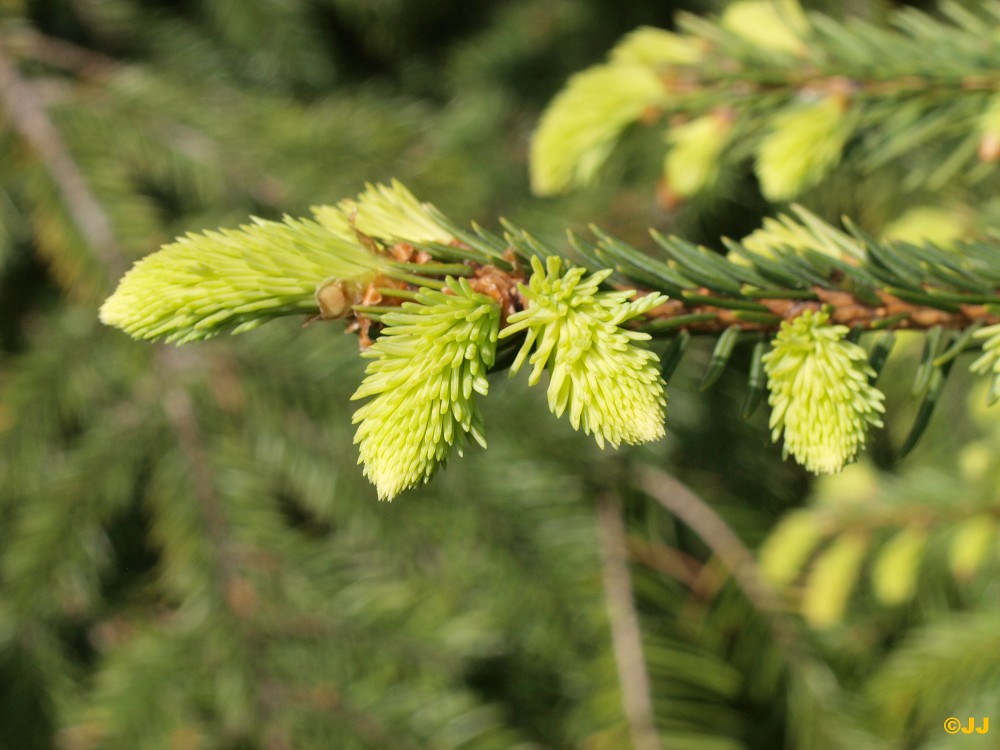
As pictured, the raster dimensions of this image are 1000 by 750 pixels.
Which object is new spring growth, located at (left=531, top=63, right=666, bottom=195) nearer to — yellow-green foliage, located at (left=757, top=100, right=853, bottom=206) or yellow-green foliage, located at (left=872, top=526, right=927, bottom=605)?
yellow-green foliage, located at (left=757, top=100, right=853, bottom=206)

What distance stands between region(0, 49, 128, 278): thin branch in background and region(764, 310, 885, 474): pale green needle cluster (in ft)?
3.13

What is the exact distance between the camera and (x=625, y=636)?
3.95ft

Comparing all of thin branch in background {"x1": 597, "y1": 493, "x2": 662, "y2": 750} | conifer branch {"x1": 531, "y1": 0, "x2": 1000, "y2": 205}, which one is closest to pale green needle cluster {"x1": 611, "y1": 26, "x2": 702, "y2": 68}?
conifer branch {"x1": 531, "y1": 0, "x2": 1000, "y2": 205}

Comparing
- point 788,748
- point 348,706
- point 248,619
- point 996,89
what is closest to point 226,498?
point 248,619

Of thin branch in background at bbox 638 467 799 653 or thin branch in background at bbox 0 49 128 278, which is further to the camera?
thin branch in background at bbox 638 467 799 653

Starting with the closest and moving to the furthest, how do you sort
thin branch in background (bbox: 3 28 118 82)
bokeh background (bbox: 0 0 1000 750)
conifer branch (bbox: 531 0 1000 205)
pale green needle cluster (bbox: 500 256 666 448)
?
pale green needle cluster (bbox: 500 256 666 448)
conifer branch (bbox: 531 0 1000 205)
bokeh background (bbox: 0 0 1000 750)
thin branch in background (bbox: 3 28 118 82)

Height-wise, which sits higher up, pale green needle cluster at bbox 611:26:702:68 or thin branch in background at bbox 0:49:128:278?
pale green needle cluster at bbox 611:26:702:68

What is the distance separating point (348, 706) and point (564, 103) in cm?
76

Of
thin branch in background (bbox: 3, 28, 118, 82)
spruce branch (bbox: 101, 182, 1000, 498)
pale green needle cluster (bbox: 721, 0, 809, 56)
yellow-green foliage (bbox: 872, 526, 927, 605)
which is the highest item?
pale green needle cluster (bbox: 721, 0, 809, 56)

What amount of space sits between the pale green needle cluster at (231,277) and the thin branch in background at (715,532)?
1019 millimetres

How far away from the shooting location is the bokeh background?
1.05 meters

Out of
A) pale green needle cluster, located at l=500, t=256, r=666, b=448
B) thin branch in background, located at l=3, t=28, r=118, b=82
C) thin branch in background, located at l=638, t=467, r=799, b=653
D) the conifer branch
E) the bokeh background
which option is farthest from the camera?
thin branch in background, located at l=638, t=467, r=799, b=653

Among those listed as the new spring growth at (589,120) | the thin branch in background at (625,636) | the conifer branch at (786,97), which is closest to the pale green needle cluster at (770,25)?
the conifer branch at (786,97)

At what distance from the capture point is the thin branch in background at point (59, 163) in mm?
1130
